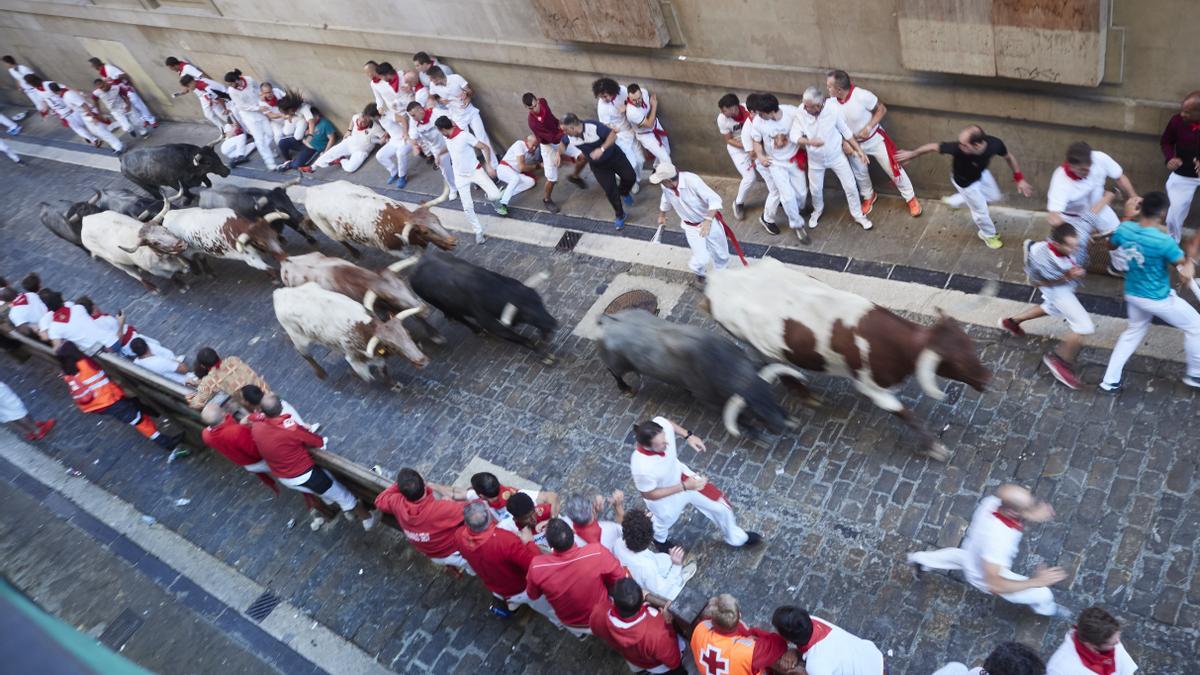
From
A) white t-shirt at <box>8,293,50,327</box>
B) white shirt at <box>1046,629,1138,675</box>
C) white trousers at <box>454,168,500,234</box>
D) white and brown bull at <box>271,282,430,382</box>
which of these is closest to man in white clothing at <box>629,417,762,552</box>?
white shirt at <box>1046,629,1138,675</box>

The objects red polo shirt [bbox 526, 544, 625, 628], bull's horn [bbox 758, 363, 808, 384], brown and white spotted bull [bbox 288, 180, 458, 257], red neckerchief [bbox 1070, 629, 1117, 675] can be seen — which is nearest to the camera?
red neckerchief [bbox 1070, 629, 1117, 675]

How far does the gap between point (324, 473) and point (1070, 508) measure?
6492 millimetres

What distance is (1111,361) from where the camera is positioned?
745 centimetres

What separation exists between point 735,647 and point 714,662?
0.19 m

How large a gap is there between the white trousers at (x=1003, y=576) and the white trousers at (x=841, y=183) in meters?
4.69

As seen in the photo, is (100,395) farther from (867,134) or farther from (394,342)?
(867,134)

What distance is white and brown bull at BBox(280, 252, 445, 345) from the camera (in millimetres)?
10469

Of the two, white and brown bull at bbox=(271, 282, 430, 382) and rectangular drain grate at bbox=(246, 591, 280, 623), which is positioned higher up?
white and brown bull at bbox=(271, 282, 430, 382)

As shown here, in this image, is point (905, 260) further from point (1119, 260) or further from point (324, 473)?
point (324, 473)

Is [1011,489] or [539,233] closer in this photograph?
[1011,489]

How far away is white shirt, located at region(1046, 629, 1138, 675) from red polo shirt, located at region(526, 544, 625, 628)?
8.69 feet

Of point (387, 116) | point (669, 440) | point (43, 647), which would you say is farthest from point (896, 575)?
point (387, 116)

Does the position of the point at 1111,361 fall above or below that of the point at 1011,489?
below

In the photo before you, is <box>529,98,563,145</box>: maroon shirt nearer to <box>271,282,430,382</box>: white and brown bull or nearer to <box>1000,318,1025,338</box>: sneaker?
<box>271,282,430,382</box>: white and brown bull
